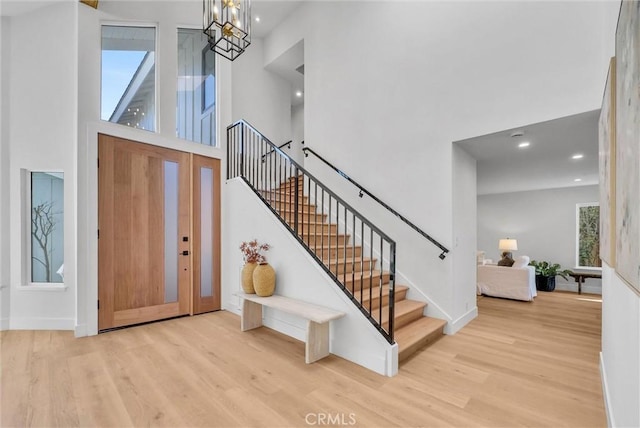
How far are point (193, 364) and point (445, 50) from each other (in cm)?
466

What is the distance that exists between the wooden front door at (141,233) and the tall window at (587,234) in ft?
29.7

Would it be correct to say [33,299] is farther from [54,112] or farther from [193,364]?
[193,364]

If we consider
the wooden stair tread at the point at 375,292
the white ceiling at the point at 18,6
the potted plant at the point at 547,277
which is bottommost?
the potted plant at the point at 547,277

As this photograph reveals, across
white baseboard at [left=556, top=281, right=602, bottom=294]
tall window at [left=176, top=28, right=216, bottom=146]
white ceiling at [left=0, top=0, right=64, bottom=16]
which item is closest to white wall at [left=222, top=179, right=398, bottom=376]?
tall window at [left=176, top=28, right=216, bottom=146]

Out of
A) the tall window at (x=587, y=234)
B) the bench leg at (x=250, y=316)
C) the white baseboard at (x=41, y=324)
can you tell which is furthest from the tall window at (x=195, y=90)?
the tall window at (x=587, y=234)

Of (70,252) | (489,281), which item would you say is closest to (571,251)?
(489,281)

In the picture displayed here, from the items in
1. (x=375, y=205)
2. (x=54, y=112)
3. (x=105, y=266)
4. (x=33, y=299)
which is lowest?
(x=33, y=299)

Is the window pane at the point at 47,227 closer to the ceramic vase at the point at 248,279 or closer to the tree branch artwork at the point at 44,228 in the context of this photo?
the tree branch artwork at the point at 44,228

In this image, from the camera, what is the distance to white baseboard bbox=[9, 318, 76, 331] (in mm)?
3869

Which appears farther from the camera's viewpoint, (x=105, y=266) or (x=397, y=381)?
(x=105, y=266)

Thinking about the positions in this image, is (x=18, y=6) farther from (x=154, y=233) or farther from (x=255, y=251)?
(x=255, y=251)

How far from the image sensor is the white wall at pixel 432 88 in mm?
3035

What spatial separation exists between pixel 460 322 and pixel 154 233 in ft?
14.3

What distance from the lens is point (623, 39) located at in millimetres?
1442
